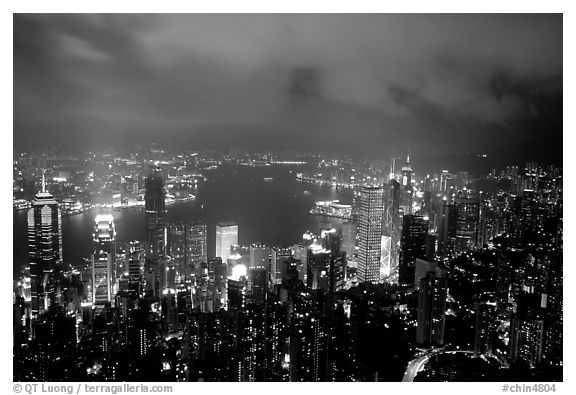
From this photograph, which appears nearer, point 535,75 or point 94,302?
point 535,75

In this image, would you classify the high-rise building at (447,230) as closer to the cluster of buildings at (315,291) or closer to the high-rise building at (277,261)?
the cluster of buildings at (315,291)

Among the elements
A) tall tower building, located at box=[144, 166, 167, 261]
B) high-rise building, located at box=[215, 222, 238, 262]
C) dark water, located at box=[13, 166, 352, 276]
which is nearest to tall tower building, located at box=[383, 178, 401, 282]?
dark water, located at box=[13, 166, 352, 276]

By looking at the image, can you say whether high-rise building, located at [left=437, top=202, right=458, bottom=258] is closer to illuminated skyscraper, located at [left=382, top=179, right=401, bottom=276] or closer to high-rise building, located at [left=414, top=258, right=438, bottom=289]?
high-rise building, located at [left=414, top=258, right=438, bottom=289]

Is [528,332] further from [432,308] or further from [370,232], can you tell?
[370,232]

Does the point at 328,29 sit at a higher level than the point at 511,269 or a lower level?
higher

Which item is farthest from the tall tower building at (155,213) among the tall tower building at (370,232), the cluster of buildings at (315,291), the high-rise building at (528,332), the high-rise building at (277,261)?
the high-rise building at (528,332)
